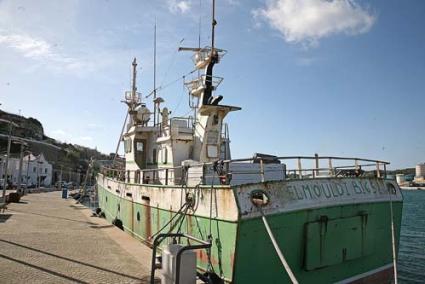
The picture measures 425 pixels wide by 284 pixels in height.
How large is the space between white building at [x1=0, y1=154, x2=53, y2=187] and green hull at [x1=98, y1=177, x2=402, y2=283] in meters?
57.2

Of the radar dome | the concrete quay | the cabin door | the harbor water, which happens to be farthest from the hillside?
the harbor water

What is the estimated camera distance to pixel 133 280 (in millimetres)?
8523

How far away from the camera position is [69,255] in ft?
35.1

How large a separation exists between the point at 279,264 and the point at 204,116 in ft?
26.3

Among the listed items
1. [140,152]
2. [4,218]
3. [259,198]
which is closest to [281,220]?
[259,198]

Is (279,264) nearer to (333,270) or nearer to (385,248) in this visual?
(333,270)

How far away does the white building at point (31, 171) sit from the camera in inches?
2572

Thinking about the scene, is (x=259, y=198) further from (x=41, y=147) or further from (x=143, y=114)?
(x=41, y=147)

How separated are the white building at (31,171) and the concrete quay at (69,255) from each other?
159 ft

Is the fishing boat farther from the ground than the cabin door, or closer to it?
closer to it

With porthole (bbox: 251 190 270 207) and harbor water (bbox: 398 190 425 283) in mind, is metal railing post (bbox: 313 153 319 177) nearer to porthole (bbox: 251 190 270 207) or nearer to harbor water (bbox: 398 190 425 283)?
porthole (bbox: 251 190 270 207)

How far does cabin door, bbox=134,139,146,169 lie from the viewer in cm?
1969

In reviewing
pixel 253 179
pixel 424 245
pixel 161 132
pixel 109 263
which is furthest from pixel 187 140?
pixel 424 245

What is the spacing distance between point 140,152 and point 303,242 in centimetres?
1305
